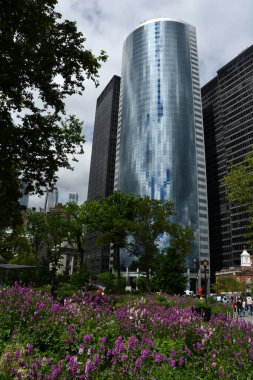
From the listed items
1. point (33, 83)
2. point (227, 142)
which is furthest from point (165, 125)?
point (33, 83)

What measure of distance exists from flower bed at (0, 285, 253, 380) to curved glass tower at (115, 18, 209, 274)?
131m

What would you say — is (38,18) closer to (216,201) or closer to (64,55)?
(64,55)

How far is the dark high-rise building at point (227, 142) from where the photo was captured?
145 metres

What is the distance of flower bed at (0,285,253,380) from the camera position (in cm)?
524

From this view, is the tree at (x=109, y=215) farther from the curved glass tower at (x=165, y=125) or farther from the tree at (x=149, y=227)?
the curved glass tower at (x=165, y=125)

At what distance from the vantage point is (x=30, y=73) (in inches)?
551

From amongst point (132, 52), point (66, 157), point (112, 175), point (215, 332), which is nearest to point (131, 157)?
point (112, 175)

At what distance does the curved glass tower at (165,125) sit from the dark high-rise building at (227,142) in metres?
13.4

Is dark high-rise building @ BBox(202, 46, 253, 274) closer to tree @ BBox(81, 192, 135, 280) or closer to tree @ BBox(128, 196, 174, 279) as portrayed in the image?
tree @ BBox(81, 192, 135, 280)

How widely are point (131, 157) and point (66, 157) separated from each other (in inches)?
5439

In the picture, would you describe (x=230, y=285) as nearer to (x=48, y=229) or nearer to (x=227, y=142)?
(x=48, y=229)

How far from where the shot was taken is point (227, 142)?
6280 inches

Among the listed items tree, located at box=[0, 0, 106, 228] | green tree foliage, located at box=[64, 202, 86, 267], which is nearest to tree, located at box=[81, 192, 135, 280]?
green tree foliage, located at box=[64, 202, 86, 267]

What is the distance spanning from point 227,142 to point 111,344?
162220 millimetres
